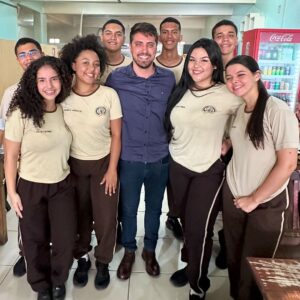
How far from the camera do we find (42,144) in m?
1.56

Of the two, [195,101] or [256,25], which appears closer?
[195,101]

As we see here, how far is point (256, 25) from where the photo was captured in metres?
5.70

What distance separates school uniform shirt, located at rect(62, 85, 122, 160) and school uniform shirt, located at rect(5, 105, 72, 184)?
2.2 inches

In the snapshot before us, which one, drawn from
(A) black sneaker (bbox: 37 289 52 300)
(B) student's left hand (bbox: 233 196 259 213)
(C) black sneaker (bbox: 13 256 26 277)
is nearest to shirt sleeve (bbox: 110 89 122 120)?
(B) student's left hand (bbox: 233 196 259 213)

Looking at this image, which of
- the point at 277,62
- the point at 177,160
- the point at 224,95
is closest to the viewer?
the point at 224,95

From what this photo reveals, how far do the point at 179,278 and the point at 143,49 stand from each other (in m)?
1.43

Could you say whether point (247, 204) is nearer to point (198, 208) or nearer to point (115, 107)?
point (198, 208)

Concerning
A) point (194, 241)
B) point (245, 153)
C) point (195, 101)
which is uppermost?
point (195, 101)

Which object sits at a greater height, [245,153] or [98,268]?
[245,153]

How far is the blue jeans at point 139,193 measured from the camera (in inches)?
74.1

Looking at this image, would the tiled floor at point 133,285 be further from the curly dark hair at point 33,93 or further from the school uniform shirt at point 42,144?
the curly dark hair at point 33,93

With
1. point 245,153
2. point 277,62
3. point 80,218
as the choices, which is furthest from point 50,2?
point 245,153

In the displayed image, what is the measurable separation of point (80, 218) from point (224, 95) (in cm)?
114

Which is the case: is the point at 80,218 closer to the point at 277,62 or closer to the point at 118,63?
the point at 118,63
